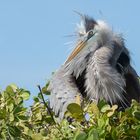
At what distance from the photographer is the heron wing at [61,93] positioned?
701 cm

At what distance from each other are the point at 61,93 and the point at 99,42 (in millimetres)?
1430

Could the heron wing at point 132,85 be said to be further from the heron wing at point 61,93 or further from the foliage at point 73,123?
the foliage at point 73,123

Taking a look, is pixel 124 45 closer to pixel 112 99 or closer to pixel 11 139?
pixel 112 99

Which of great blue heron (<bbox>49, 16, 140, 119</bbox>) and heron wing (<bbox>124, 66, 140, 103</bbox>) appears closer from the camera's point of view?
great blue heron (<bbox>49, 16, 140, 119</bbox>)

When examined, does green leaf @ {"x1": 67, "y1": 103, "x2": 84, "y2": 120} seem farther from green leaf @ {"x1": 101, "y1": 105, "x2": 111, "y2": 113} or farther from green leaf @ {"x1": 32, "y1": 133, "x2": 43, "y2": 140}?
green leaf @ {"x1": 32, "y1": 133, "x2": 43, "y2": 140}

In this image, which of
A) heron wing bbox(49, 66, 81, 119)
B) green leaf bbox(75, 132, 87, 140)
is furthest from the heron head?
green leaf bbox(75, 132, 87, 140)

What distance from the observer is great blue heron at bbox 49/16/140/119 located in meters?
7.34

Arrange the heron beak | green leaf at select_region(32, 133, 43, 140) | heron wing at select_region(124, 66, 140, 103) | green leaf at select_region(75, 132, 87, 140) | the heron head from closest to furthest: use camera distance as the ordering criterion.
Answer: green leaf at select_region(75, 132, 87, 140) < green leaf at select_region(32, 133, 43, 140) < heron wing at select_region(124, 66, 140, 103) < the heron head < the heron beak

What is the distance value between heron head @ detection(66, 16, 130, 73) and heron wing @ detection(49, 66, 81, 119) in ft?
2.06

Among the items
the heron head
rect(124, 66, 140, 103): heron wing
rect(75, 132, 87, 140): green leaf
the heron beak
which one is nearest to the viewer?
rect(75, 132, 87, 140): green leaf

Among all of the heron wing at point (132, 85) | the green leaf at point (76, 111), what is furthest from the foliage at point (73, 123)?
the heron wing at point (132, 85)

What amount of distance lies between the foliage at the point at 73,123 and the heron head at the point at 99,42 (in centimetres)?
261

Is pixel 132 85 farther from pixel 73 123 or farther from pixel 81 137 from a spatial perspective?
pixel 81 137

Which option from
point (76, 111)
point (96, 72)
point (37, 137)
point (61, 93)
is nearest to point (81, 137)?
point (37, 137)
